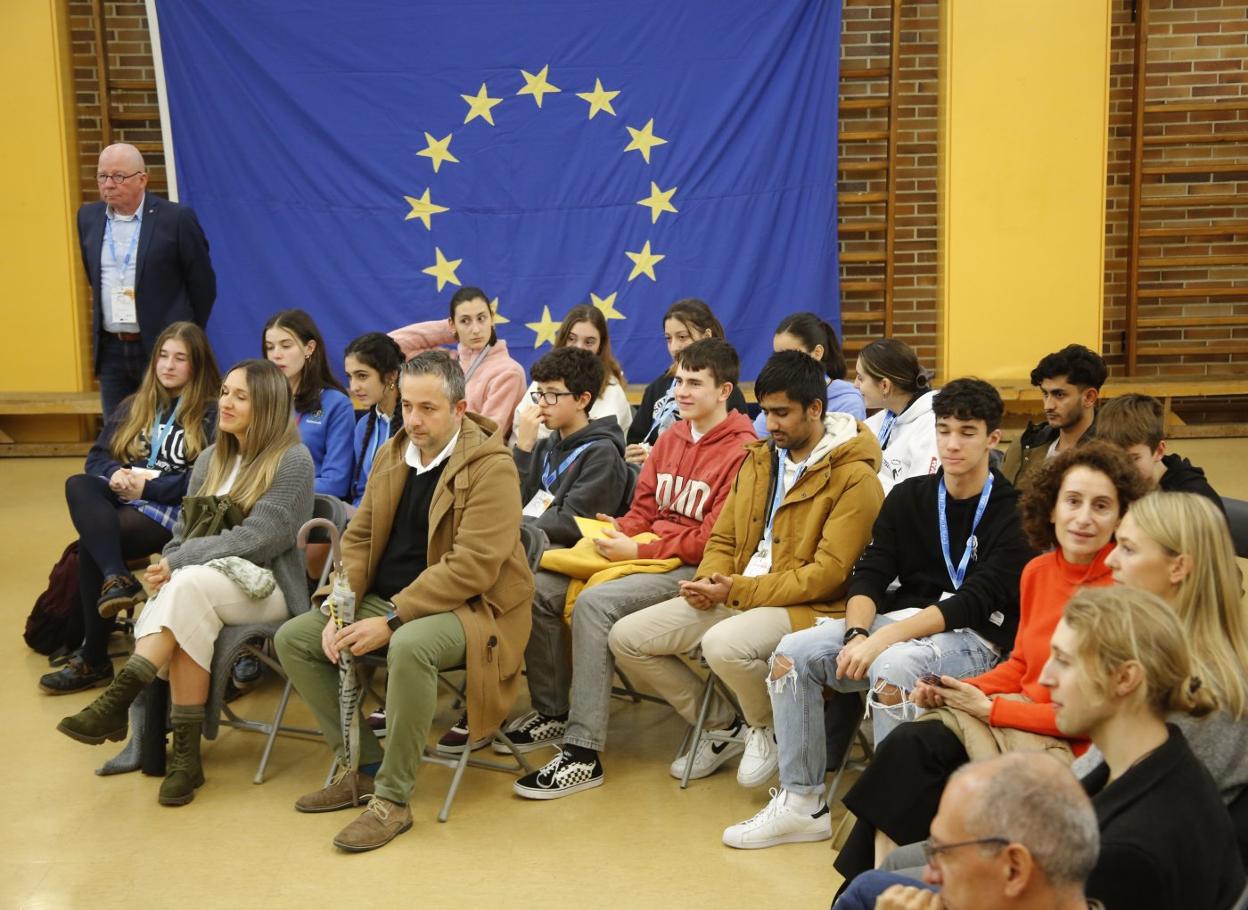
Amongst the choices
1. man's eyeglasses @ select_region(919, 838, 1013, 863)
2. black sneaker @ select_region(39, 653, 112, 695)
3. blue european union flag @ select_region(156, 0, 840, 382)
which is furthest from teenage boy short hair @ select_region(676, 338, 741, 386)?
blue european union flag @ select_region(156, 0, 840, 382)

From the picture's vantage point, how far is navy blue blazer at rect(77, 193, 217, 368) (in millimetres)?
5699

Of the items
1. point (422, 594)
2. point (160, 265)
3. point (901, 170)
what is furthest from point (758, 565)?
point (901, 170)

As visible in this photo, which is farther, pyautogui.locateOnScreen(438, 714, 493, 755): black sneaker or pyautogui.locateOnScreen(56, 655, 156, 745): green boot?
pyautogui.locateOnScreen(438, 714, 493, 755): black sneaker

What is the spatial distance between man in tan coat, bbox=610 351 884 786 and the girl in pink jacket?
5.88 ft

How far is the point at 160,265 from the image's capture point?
18.8 ft

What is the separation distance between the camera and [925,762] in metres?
2.73

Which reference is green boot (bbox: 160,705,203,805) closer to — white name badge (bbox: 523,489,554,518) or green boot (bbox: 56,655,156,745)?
green boot (bbox: 56,655,156,745)

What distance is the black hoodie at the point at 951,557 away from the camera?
3.34 meters

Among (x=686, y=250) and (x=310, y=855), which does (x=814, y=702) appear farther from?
(x=686, y=250)

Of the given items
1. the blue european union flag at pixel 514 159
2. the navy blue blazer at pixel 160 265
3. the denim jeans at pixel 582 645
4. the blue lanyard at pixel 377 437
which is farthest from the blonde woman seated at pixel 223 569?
the blue european union flag at pixel 514 159

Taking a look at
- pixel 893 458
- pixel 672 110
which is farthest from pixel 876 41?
pixel 893 458

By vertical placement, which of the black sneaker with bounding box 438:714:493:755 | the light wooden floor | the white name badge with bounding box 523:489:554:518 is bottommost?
the light wooden floor

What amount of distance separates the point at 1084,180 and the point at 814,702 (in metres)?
5.89

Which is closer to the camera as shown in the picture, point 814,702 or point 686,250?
point 814,702
